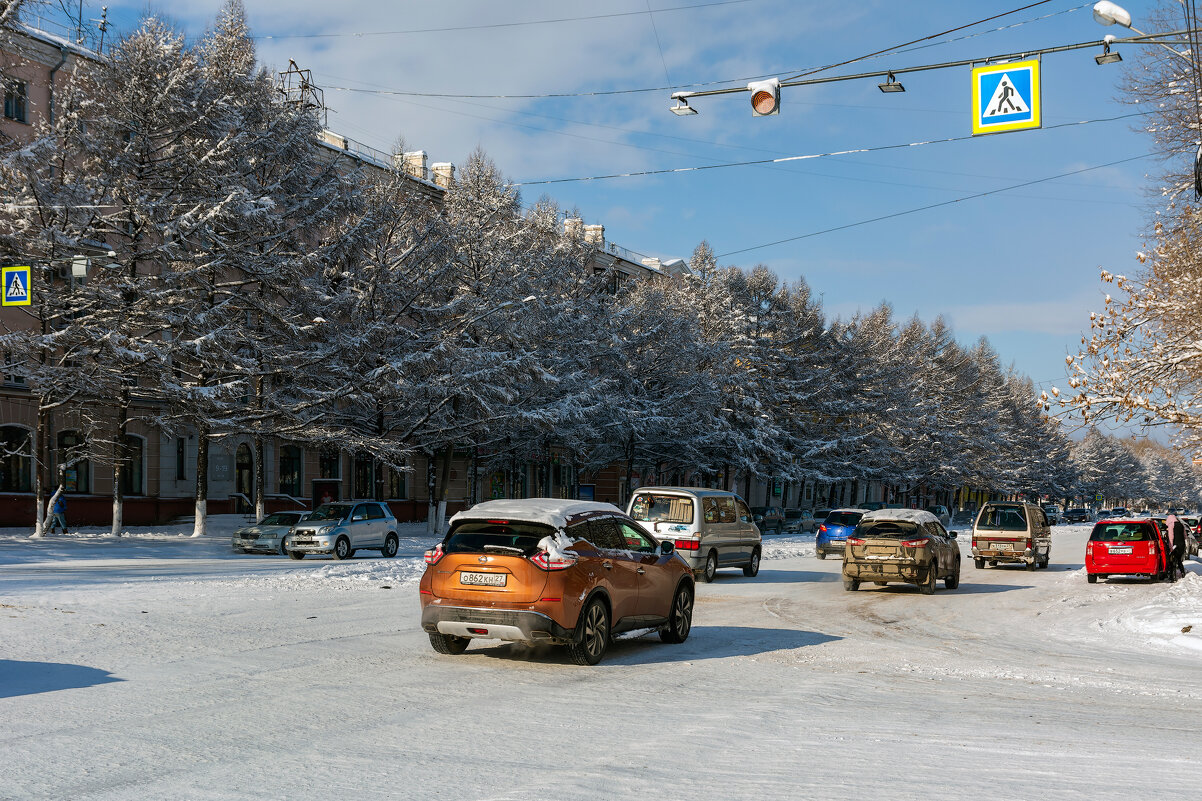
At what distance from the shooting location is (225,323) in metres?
32.5

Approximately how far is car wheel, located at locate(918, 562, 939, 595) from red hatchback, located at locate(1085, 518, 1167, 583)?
556cm

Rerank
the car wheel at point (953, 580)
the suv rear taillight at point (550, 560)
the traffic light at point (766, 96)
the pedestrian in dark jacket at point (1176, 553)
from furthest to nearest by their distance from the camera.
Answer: the pedestrian in dark jacket at point (1176, 553), the car wheel at point (953, 580), the traffic light at point (766, 96), the suv rear taillight at point (550, 560)

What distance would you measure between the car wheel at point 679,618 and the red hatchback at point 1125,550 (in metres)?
16.1

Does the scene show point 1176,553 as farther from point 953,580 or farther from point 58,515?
point 58,515

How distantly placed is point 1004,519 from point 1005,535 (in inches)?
31.2

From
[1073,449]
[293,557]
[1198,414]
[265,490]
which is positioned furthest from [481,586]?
[1073,449]

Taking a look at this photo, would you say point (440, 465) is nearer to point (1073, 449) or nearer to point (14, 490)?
point (14, 490)

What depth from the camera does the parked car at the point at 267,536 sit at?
31.5 metres

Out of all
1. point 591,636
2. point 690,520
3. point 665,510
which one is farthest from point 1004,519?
point 591,636

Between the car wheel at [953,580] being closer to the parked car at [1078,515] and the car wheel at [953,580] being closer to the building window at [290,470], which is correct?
the building window at [290,470]

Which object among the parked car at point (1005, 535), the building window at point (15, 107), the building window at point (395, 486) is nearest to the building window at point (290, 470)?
the building window at point (395, 486)

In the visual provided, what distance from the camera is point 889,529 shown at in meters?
22.9

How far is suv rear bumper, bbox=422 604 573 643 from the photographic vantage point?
36.5 ft

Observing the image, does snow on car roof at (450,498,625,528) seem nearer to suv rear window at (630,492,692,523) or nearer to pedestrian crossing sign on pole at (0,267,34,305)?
suv rear window at (630,492,692,523)
